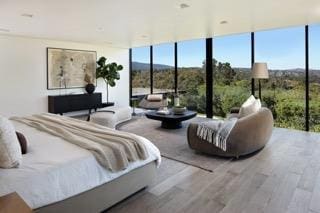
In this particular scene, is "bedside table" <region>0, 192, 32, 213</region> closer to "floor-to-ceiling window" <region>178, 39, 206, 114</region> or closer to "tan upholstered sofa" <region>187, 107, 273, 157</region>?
"tan upholstered sofa" <region>187, 107, 273, 157</region>

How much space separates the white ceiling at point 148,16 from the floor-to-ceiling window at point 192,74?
1205 mm

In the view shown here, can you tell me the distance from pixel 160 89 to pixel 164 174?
578 cm

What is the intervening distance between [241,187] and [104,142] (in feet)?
5.69

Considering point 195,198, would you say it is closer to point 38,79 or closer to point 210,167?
point 210,167

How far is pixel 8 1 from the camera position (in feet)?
11.8

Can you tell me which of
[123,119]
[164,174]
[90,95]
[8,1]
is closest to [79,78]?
[90,95]

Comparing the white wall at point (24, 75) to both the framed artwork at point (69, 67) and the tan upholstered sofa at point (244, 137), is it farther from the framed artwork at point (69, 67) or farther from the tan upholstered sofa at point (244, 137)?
the tan upholstered sofa at point (244, 137)

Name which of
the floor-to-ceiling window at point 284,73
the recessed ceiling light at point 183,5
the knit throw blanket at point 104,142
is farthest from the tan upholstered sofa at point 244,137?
the floor-to-ceiling window at point 284,73

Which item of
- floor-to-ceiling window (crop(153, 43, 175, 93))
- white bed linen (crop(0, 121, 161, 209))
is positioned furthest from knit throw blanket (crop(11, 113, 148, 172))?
floor-to-ceiling window (crop(153, 43, 175, 93))

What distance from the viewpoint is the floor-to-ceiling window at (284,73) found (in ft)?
19.1

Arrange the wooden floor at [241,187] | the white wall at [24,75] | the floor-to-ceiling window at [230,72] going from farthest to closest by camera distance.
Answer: the floor-to-ceiling window at [230,72]
the white wall at [24,75]
the wooden floor at [241,187]

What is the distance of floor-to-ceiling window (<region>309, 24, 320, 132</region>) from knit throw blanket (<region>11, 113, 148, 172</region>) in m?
4.83

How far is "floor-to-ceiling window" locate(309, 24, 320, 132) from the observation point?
18.2 ft

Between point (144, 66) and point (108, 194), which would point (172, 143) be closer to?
point (108, 194)
